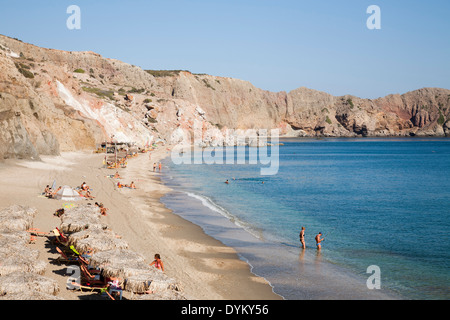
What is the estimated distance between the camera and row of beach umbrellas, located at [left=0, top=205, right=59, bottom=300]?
9.25 metres

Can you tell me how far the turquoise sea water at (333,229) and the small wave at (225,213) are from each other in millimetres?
61

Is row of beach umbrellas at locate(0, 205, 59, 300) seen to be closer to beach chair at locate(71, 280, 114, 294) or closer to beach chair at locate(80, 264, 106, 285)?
beach chair at locate(71, 280, 114, 294)

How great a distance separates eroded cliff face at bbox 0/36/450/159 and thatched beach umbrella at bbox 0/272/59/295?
84.5 feet

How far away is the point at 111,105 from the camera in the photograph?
76688 millimetres

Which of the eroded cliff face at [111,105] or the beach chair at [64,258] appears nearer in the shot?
the beach chair at [64,258]

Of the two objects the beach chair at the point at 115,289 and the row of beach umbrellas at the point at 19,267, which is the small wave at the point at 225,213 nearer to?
the beach chair at the point at 115,289

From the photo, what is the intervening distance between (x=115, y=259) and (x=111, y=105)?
68.9 m

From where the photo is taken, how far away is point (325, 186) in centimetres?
4106

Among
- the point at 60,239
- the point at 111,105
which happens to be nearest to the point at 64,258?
the point at 60,239

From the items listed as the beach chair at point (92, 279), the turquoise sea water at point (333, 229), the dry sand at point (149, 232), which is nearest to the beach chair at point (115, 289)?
the dry sand at point (149, 232)

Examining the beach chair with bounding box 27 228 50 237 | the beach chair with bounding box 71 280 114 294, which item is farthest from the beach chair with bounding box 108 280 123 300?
the beach chair with bounding box 27 228 50 237

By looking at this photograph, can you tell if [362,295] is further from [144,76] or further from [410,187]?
[144,76]

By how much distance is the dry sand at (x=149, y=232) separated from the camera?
12758 mm

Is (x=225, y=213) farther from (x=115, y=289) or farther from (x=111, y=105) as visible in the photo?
(x=111, y=105)
